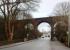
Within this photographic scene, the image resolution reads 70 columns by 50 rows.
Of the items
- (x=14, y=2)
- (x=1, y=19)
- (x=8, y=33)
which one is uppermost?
(x=14, y=2)

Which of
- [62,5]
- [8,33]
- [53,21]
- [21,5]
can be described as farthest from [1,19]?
[53,21]

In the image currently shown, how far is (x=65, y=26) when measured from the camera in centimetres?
6156

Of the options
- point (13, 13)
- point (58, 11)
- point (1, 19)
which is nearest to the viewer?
point (13, 13)

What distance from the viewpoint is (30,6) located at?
147 ft

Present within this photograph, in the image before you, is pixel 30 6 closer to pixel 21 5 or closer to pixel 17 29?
pixel 21 5

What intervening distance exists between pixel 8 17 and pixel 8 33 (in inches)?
189

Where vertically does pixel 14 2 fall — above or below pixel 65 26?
above

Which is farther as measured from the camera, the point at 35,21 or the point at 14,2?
the point at 35,21

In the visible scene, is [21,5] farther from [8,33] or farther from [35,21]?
[35,21]

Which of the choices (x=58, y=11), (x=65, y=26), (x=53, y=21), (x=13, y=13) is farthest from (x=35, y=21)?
(x=13, y=13)

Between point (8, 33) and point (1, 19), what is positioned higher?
point (1, 19)

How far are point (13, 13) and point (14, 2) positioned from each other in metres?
3.79

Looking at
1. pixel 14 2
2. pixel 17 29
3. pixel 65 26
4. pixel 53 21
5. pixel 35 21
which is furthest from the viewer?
pixel 35 21

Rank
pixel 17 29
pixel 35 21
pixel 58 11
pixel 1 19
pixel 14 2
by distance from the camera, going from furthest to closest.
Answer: pixel 35 21 → pixel 58 11 → pixel 17 29 → pixel 1 19 → pixel 14 2
